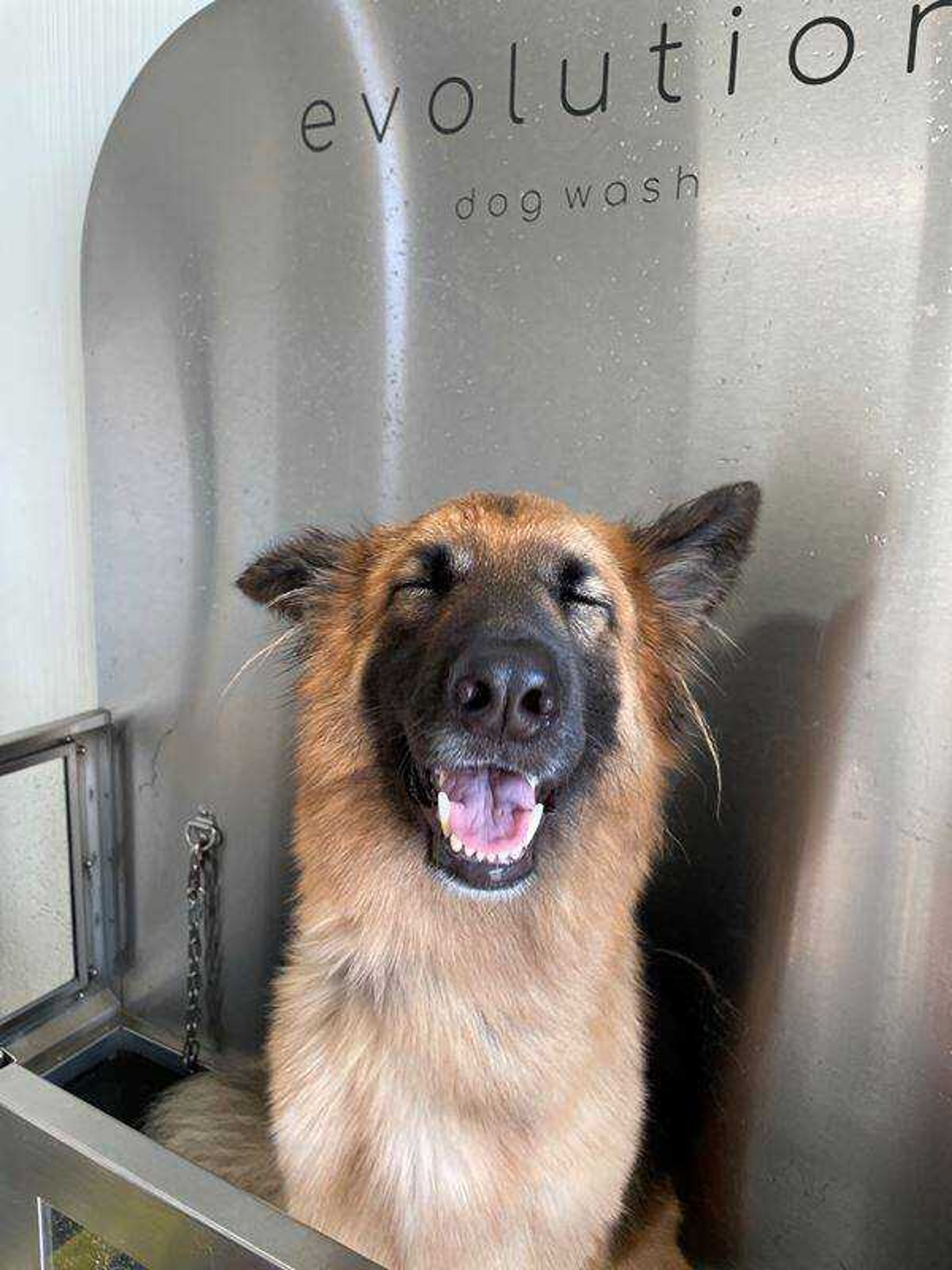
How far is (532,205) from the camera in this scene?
104 cm

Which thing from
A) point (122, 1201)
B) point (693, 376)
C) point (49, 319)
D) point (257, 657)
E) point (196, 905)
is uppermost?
point (49, 319)

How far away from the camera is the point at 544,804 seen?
2.85 feet

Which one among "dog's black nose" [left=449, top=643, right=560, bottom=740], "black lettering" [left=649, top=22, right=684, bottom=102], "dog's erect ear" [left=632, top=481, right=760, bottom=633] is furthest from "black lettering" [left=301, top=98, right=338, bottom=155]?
"dog's black nose" [left=449, top=643, right=560, bottom=740]

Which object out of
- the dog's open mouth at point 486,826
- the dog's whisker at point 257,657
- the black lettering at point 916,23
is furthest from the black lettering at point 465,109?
the dog's open mouth at point 486,826

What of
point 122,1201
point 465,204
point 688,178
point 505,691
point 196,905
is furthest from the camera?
point 196,905

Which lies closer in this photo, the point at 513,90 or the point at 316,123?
the point at 513,90

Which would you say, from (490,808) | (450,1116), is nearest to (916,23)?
(490,808)

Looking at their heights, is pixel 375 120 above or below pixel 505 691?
above

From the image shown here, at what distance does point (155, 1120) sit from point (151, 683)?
2.05ft

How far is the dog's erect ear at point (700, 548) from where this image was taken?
88 centimetres

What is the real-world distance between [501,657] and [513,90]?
2.20 feet

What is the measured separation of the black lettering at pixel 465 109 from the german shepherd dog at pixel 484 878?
1.52 feet

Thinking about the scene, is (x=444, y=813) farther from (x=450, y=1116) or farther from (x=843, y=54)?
(x=843, y=54)

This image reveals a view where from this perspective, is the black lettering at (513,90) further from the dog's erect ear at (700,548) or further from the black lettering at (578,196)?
→ the dog's erect ear at (700,548)
